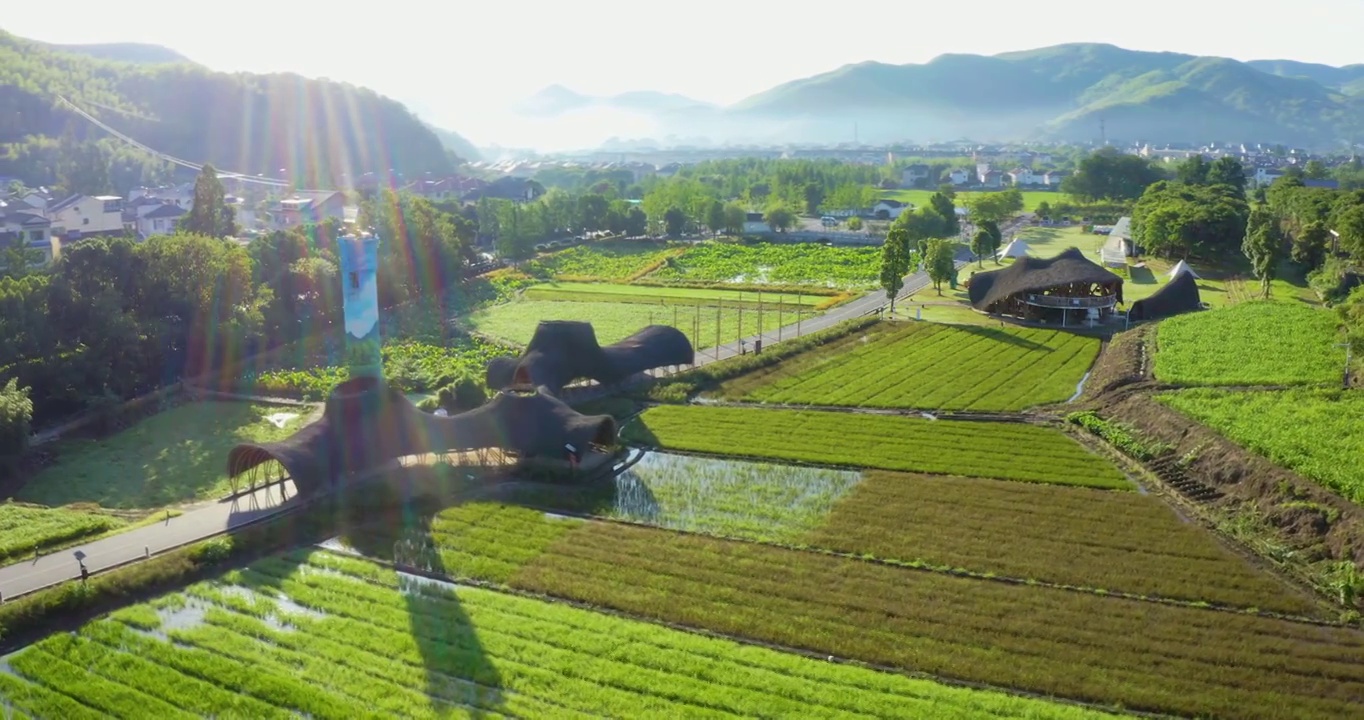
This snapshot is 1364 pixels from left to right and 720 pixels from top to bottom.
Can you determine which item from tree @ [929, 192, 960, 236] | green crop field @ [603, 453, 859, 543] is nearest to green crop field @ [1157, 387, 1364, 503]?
green crop field @ [603, 453, 859, 543]

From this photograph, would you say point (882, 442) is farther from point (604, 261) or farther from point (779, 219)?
point (779, 219)

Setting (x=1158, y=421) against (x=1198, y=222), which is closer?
(x=1158, y=421)

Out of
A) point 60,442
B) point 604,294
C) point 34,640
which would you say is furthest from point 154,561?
point 604,294

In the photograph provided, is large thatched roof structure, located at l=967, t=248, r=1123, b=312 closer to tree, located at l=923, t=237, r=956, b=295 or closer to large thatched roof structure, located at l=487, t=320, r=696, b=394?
tree, located at l=923, t=237, r=956, b=295

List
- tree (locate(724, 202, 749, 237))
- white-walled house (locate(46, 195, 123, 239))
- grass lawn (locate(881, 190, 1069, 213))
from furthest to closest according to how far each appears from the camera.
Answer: grass lawn (locate(881, 190, 1069, 213))
tree (locate(724, 202, 749, 237))
white-walled house (locate(46, 195, 123, 239))

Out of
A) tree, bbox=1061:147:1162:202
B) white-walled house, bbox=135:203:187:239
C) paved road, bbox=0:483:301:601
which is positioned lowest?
paved road, bbox=0:483:301:601

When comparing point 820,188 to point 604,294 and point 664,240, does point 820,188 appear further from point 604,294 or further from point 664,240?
point 604,294

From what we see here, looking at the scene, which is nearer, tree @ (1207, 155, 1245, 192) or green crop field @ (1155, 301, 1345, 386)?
green crop field @ (1155, 301, 1345, 386)
